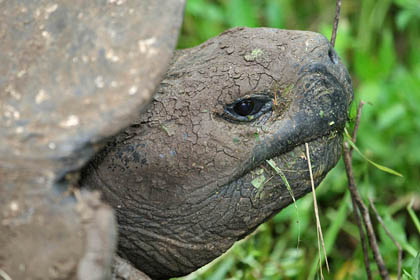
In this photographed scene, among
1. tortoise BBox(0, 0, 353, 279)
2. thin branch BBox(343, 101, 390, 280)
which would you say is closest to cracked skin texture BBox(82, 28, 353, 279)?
tortoise BBox(0, 0, 353, 279)

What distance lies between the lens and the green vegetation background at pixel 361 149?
9.66 ft

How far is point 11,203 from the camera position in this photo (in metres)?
1.40

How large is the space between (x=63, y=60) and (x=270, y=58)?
632 millimetres

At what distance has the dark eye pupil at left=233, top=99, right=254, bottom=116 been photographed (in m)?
1.85

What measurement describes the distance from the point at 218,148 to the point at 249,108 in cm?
16

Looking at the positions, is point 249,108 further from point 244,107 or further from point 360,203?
point 360,203

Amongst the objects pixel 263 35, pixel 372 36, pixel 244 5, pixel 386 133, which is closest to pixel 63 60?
pixel 263 35

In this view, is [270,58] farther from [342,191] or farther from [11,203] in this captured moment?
[342,191]

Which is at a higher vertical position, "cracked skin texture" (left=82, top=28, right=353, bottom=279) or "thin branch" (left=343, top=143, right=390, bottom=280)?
"cracked skin texture" (left=82, top=28, right=353, bottom=279)

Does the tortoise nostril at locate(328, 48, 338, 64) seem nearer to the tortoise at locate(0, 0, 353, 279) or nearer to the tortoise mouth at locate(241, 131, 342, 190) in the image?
the tortoise at locate(0, 0, 353, 279)

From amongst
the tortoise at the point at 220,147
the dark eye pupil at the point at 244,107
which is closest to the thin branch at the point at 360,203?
the tortoise at the point at 220,147

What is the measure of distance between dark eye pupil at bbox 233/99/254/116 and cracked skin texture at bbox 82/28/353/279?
0.02 metres

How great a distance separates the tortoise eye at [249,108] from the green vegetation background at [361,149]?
18.3 inches

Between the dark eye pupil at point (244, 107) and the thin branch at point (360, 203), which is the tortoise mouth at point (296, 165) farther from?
the thin branch at point (360, 203)
